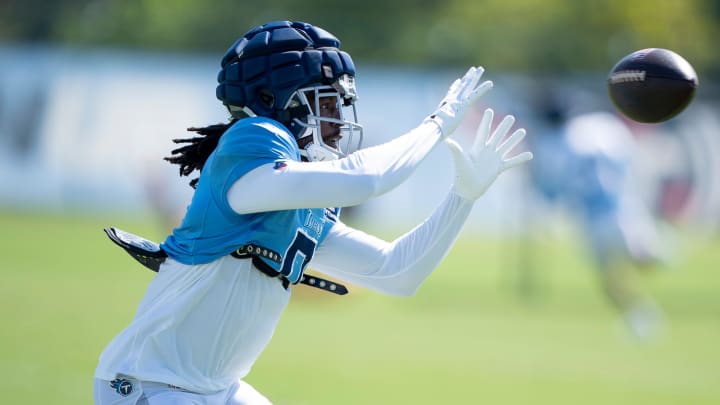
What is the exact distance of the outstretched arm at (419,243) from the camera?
386 cm

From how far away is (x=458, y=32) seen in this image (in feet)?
74.5

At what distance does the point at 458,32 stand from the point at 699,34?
512 inches

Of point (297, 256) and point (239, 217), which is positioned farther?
point (297, 256)

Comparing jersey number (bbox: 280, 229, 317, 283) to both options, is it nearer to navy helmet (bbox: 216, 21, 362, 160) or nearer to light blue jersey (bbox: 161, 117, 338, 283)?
light blue jersey (bbox: 161, 117, 338, 283)

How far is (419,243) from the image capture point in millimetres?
3920

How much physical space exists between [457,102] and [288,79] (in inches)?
22.1

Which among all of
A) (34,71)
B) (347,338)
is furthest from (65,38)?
(347,338)

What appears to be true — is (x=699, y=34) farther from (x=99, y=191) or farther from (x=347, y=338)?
(x=347, y=338)

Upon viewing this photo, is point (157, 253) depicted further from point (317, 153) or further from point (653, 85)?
point (653, 85)

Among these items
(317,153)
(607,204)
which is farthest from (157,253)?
(607,204)

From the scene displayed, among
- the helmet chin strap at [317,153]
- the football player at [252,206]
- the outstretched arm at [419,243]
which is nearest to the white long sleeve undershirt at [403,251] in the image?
the outstretched arm at [419,243]

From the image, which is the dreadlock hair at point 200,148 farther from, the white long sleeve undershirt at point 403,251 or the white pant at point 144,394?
the white pant at point 144,394

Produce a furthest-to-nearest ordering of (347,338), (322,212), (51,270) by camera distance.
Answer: (51,270)
(347,338)
(322,212)

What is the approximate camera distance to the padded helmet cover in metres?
3.53
